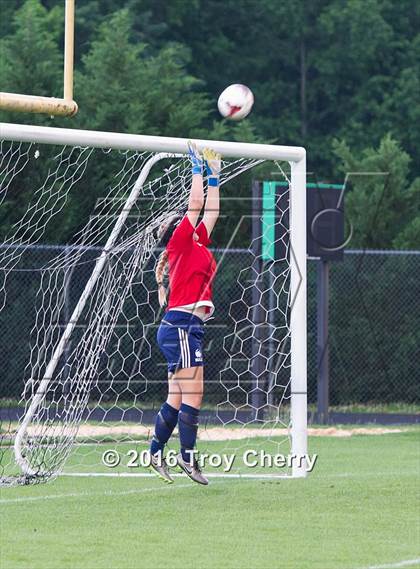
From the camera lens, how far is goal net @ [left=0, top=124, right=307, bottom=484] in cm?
1032

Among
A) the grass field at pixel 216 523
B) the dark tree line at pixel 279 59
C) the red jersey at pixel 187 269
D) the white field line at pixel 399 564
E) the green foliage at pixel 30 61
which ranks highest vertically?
the dark tree line at pixel 279 59

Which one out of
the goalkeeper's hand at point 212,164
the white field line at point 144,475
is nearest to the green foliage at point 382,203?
the white field line at point 144,475

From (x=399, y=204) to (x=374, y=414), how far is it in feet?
14.7

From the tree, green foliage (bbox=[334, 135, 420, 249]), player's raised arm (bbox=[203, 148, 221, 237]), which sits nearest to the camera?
player's raised arm (bbox=[203, 148, 221, 237])

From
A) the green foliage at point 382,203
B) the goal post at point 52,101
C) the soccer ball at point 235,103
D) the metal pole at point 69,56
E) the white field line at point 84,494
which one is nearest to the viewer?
the goal post at point 52,101

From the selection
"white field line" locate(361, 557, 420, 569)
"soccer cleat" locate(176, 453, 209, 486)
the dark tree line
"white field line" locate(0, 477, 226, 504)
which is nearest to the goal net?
"white field line" locate(0, 477, 226, 504)

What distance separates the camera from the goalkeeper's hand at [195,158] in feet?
31.9

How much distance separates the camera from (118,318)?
55.0 ft

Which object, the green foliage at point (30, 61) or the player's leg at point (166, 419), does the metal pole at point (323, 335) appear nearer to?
the green foliage at point (30, 61)

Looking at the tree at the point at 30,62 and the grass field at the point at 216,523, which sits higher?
the tree at the point at 30,62

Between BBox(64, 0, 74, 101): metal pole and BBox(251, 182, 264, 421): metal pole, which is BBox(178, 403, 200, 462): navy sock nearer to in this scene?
BBox(64, 0, 74, 101): metal pole

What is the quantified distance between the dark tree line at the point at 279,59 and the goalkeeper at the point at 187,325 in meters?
14.7

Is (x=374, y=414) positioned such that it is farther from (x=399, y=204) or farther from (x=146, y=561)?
(x=146, y=561)

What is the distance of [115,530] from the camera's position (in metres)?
7.90
